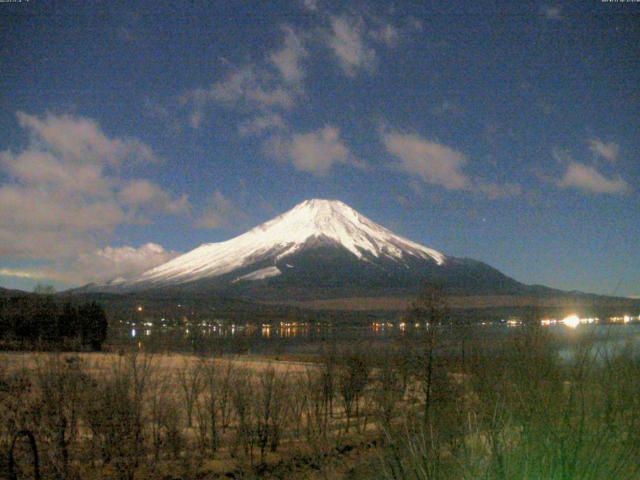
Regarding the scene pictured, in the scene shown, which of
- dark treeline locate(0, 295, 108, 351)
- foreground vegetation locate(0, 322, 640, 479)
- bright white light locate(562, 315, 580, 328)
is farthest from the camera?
dark treeline locate(0, 295, 108, 351)

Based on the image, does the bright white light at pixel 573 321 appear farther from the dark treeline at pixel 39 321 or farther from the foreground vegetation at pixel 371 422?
the dark treeline at pixel 39 321

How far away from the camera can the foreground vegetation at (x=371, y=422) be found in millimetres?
3975

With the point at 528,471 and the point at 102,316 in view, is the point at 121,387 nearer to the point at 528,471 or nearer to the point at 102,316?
the point at 528,471

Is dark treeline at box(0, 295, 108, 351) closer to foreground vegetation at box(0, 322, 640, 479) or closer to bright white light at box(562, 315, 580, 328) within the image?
foreground vegetation at box(0, 322, 640, 479)

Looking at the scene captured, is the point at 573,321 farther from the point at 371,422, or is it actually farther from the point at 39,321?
the point at 39,321

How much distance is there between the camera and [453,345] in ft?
58.0

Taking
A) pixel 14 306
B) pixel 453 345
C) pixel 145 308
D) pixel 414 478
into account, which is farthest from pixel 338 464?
pixel 145 308

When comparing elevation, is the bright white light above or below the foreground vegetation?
above

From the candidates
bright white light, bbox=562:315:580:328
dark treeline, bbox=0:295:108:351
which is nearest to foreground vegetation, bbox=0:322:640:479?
bright white light, bbox=562:315:580:328

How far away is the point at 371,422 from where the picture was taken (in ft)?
65.0

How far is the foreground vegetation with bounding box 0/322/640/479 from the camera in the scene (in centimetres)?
397

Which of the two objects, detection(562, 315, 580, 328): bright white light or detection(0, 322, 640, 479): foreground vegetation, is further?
detection(562, 315, 580, 328): bright white light

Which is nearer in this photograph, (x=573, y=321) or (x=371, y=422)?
(x=573, y=321)

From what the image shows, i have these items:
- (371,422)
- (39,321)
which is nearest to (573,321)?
(371,422)
